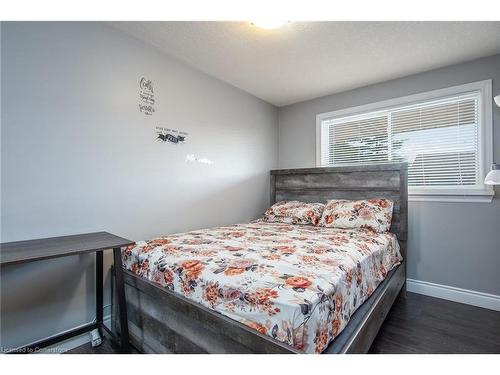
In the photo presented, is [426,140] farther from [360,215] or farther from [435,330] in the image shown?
[435,330]

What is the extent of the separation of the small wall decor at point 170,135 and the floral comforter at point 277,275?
898mm

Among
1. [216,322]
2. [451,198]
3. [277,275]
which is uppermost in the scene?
[451,198]

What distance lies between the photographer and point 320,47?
2.13 meters

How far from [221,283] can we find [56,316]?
4.30 ft

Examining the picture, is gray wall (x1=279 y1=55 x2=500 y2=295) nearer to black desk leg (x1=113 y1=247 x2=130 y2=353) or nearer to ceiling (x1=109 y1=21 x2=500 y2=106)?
ceiling (x1=109 y1=21 x2=500 y2=106)

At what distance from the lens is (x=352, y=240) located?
1946 millimetres

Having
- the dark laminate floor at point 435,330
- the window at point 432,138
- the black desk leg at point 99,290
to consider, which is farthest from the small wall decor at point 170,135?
the window at point 432,138

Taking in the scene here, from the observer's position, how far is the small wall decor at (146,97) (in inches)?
82.4

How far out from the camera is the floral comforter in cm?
98

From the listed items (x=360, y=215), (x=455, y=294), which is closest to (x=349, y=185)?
(x=360, y=215)

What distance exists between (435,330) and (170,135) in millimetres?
2687

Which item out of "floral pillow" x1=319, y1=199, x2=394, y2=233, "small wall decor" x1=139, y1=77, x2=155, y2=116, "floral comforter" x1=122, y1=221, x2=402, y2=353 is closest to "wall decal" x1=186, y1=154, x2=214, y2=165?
"small wall decor" x1=139, y1=77, x2=155, y2=116

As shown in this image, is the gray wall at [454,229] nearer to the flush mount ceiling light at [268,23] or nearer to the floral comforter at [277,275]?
the floral comforter at [277,275]
